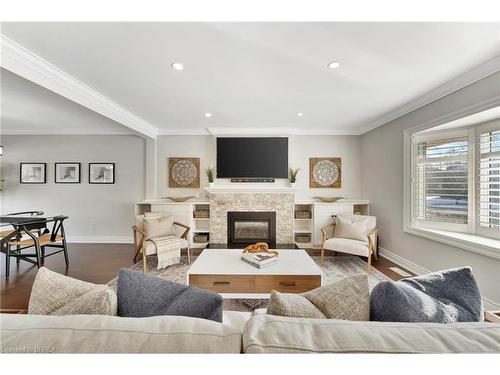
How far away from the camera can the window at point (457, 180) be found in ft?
7.38

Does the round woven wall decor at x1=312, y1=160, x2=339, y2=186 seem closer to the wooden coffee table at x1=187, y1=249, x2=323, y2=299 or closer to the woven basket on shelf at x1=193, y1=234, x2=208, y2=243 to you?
the woven basket on shelf at x1=193, y1=234, x2=208, y2=243

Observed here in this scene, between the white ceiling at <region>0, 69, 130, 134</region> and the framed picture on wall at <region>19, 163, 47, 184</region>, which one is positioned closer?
the white ceiling at <region>0, 69, 130, 134</region>

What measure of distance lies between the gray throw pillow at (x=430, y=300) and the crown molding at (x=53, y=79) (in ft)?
10.1

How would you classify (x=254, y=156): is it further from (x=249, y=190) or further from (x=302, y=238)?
(x=302, y=238)

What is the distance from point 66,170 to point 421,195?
21.7ft

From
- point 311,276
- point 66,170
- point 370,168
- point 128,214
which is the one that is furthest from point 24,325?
point 66,170

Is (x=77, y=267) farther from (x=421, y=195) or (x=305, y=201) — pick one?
(x=421, y=195)

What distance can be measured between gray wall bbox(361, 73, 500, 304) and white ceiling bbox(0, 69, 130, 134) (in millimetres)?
4555

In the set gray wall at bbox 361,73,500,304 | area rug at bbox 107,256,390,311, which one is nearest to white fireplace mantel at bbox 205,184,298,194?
area rug at bbox 107,256,390,311

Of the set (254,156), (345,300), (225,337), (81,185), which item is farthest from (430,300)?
(81,185)

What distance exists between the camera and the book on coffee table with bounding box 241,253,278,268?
2.03 m

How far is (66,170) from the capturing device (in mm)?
4371

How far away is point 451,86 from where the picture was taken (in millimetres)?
2250

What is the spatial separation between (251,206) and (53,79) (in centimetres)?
318
